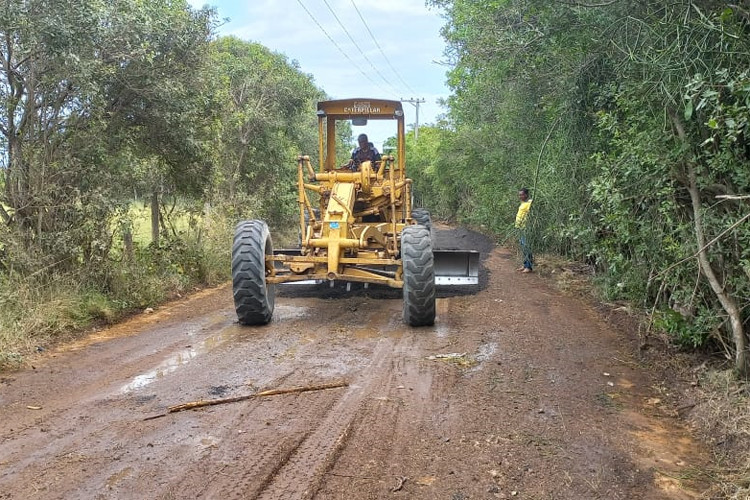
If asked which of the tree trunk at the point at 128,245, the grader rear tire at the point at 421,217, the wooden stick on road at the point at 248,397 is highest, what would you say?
the grader rear tire at the point at 421,217

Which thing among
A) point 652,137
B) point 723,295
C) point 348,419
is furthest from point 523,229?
point 348,419

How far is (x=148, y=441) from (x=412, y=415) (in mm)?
1780

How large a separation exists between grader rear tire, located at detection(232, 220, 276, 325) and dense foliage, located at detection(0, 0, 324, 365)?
77.0 inches

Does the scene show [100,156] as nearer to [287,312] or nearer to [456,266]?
[287,312]

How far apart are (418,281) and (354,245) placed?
1.13 meters

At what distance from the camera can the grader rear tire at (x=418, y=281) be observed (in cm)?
676

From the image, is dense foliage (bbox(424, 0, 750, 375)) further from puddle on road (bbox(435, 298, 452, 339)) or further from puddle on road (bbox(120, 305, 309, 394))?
puddle on road (bbox(120, 305, 309, 394))

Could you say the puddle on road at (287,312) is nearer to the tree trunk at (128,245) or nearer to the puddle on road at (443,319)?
the puddle on road at (443,319)

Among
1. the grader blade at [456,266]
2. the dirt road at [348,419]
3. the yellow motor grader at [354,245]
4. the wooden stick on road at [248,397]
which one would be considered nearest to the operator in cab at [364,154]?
the yellow motor grader at [354,245]

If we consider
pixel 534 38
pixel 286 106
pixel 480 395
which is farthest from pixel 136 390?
pixel 286 106

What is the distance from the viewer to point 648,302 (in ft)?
21.5

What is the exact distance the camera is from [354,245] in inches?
294

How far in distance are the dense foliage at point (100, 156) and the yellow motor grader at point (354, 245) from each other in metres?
2.01

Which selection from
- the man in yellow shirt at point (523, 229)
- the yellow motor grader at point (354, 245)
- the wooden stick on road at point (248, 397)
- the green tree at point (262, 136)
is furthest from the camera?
the green tree at point (262, 136)
